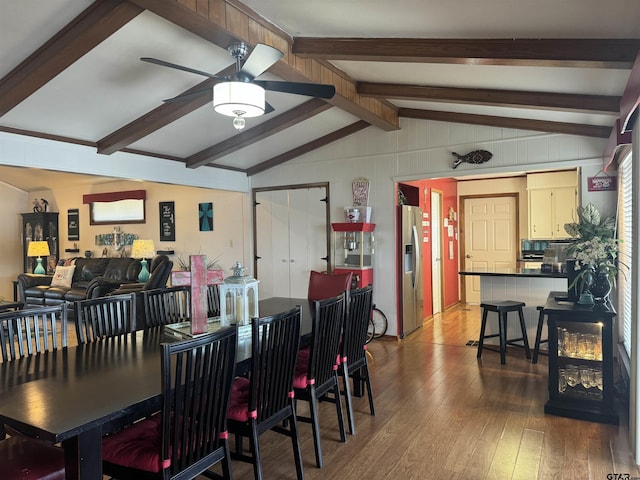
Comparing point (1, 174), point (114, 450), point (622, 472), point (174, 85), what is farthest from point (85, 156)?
point (1, 174)

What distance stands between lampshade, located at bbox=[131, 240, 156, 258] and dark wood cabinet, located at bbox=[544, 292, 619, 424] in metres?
6.32

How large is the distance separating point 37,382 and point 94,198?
8.00 meters

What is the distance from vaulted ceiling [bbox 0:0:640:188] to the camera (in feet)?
8.34

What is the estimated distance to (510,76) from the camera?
11.6 ft

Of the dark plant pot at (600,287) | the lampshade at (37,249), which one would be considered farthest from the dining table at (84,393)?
the lampshade at (37,249)

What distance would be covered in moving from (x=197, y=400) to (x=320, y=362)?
3.48 feet

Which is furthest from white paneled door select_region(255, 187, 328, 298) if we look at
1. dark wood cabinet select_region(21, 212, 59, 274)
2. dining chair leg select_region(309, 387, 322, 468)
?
dark wood cabinet select_region(21, 212, 59, 274)

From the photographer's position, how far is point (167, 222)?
8.16m

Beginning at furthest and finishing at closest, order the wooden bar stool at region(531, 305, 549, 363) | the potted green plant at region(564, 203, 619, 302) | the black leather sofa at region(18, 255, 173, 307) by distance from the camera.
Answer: the black leather sofa at region(18, 255, 173, 307), the wooden bar stool at region(531, 305, 549, 363), the potted green plant at region(564, 203, 619, 302)

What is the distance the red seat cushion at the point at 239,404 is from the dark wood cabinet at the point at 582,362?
7.58 ft

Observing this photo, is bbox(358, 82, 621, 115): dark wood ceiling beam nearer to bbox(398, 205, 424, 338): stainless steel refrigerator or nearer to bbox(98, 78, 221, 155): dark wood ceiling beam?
bbox(98, 78, 221, 155): dark wood ceiling beam

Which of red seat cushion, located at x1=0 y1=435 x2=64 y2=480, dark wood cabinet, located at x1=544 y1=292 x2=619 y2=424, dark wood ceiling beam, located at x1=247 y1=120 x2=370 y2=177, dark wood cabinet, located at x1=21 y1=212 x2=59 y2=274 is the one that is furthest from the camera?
dark wood cabinet, located at x1=21 y1=212 x2=59 y2=274

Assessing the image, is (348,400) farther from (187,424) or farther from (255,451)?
(187,424)

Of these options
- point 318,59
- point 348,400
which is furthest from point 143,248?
point 348,400
